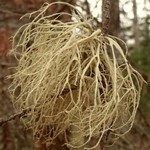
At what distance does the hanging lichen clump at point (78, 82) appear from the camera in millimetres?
967

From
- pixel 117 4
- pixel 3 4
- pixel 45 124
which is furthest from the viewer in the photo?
pixel 117 4

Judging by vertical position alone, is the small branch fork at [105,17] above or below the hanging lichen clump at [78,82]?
above

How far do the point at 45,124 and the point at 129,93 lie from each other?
209 millimetres

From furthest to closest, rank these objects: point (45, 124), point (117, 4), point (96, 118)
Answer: point (117, 4), point (45, 124), point (96, 118)

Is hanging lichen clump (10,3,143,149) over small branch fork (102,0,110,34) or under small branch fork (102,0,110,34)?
under

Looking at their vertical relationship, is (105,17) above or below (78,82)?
above

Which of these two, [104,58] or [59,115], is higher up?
[104,58]

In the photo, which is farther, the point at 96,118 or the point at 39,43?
the point at 39,43

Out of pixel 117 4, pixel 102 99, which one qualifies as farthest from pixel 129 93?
pixel 117 4

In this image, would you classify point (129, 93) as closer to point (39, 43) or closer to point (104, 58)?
point (104, 58)

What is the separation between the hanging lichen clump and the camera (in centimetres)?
97

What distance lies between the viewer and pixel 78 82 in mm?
1010

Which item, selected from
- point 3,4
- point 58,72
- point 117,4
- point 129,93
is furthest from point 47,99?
A: point 117,4

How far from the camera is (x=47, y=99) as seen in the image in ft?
3.26
